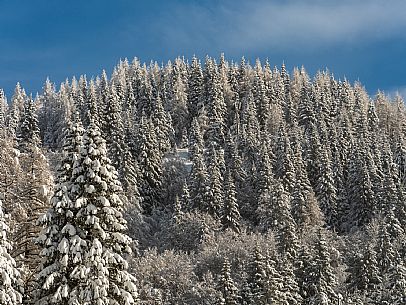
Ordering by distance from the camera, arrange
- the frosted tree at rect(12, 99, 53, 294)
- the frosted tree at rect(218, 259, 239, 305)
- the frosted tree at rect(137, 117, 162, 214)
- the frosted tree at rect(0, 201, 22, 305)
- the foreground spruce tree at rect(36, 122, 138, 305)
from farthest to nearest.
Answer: the frosted tree at rect(137, 117, 162, 214) → the frosted tree at rect(218, 259, 239, 305) → the frosted tree at rect(12, 99, 53, 294) → the foreground spruce tree at rect(36, 122, 138, 305) → the frosted tree at rect(0, 201, 22, 305)

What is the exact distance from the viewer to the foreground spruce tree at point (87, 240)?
21.1m

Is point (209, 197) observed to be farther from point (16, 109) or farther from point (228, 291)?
point (16, 109)

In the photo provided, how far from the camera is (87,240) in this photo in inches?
866

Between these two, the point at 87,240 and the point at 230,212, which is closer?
the point at 87,240

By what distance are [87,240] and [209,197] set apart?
64.2m

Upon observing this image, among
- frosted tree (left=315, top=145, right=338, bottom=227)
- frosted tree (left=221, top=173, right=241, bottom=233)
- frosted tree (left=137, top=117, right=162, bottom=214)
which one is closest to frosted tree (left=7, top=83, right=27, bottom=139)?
frosted tree (left=137, top=117, right=162, bottom=214)

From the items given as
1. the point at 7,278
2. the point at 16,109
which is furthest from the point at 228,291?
the point at 16,109

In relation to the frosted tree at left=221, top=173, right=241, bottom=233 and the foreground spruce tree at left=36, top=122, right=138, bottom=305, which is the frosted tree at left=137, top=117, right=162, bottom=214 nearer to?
the frosted tree at left=221, top=173, right=241, bottom=233

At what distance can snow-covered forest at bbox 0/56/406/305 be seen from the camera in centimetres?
2231

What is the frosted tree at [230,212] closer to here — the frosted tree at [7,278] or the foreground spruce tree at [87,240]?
the foreground spruce tree at [87,240]

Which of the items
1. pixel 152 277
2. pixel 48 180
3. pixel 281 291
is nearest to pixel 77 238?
pixel 48 180

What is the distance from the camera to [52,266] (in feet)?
70.5

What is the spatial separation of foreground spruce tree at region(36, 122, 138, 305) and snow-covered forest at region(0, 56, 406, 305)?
0.19 feet

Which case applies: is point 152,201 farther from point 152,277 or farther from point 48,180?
point 48,180
